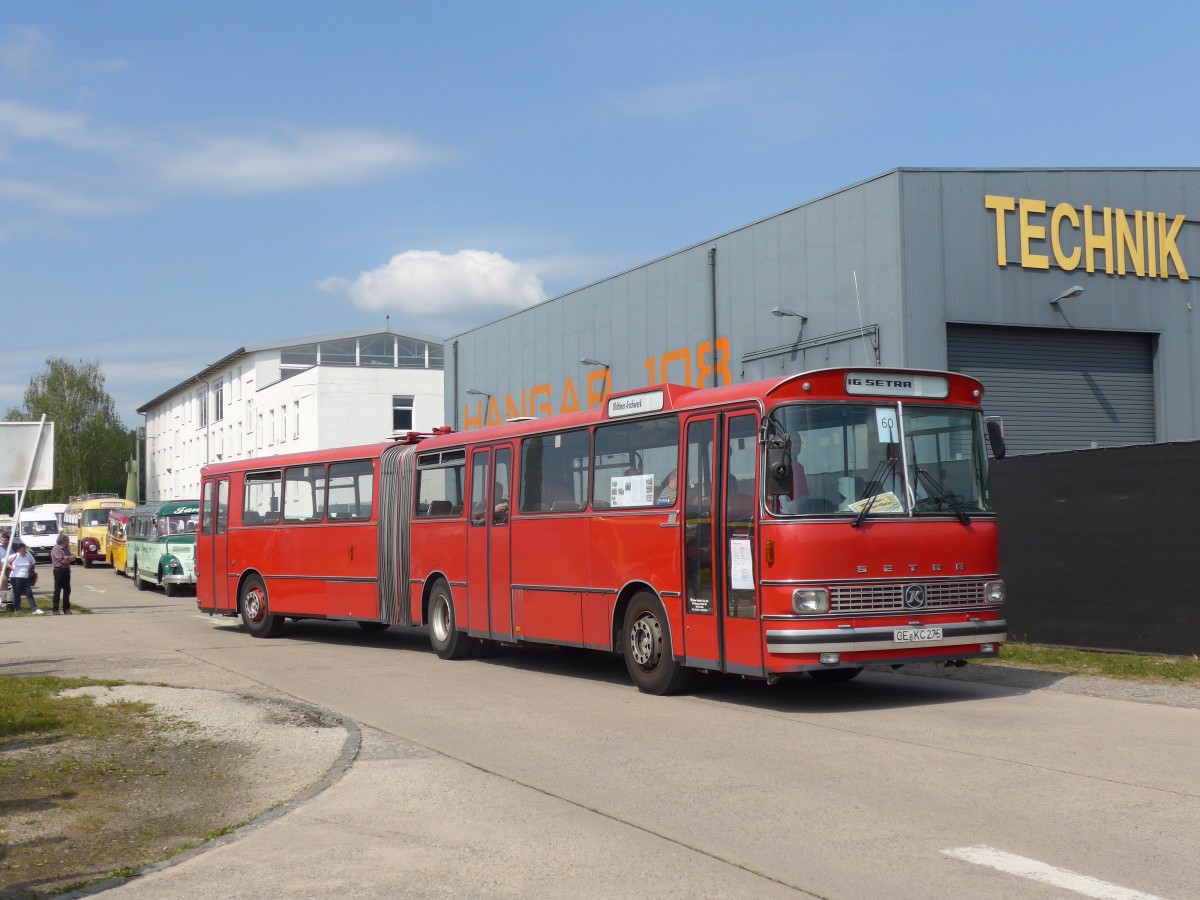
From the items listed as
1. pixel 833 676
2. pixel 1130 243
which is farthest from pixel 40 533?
pixel 833 676

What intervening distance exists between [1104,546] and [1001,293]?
27.9 feet

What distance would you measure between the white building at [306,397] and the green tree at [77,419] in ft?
68.9

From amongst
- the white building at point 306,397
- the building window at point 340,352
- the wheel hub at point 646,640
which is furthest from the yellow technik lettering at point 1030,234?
the building window at point 340,352

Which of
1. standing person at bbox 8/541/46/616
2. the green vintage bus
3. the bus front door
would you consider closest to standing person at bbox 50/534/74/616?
standing person at bbox 8/541/46/616

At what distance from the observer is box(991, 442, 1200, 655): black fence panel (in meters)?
14.3

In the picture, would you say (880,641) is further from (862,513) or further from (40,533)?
(40,533)

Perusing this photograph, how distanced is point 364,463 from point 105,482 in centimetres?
10412

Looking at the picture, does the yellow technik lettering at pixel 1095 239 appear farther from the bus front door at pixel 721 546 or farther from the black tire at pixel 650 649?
the black tire at pixel 650 649

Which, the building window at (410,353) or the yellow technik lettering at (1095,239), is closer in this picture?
the yellow technik lettering at (1095,239)

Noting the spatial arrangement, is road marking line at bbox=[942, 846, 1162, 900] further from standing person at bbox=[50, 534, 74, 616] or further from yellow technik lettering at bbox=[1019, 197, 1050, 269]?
standing person at bbox=[50, 534, 74, 616]

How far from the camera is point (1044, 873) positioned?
5996 mm

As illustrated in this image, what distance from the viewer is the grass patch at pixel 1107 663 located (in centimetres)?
1321

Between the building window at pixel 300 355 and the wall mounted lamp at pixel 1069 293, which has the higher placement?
the building window at pixel 300 355

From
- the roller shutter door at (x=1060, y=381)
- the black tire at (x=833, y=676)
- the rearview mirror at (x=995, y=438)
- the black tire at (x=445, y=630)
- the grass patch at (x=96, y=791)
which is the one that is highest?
the roller shutter door at (x=1060, y=381)
